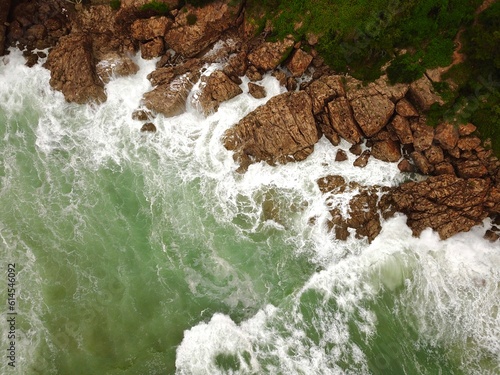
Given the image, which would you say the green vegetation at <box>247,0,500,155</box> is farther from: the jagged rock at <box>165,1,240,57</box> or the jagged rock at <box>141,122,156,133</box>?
the jagged rock at <box>141,122,156,133</box>

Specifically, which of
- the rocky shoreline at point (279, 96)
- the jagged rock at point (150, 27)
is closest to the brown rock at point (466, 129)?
the rocky shoreline at point (279, 96)

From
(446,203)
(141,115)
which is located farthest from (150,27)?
(446,203)

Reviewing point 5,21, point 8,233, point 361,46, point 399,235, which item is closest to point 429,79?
point 361,46

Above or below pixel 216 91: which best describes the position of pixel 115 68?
above

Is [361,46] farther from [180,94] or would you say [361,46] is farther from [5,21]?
[5,21]

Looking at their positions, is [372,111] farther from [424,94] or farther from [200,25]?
[200,25]

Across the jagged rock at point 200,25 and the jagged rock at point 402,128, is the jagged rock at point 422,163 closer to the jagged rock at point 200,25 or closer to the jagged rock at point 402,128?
the jagged rock at point 402,128

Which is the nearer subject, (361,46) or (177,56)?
(361,46)
